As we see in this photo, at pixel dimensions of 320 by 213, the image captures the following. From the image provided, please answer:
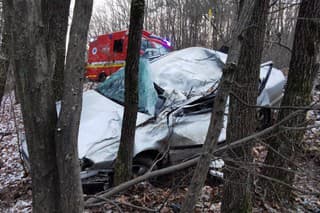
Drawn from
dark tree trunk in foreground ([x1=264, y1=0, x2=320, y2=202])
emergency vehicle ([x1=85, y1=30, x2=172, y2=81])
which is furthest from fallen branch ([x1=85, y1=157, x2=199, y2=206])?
emergency vehicle ([x1=85, y1=30, x2=172, y2=81])

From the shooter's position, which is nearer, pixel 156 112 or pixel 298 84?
pixel 298 84

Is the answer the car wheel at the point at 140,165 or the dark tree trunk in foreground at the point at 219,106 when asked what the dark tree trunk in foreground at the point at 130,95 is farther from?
the dark tree trunk in foreground at the point at 219,106

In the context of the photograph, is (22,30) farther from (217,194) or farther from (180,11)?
(180,11)

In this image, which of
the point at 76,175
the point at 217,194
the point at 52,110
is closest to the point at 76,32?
the point at 52,110

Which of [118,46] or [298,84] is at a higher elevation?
[118,46]

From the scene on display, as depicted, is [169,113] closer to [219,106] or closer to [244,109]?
[244,109]

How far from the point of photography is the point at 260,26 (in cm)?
330

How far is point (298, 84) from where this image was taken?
401 cm

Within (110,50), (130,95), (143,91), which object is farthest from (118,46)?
(130,95)

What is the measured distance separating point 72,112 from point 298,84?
3.25m

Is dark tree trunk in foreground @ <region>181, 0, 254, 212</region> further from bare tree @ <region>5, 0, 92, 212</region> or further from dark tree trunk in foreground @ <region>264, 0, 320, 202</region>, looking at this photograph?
dark tree trunk in foreground @ <region>264, 0, 320, 202</region>

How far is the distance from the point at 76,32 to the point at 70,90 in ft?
1.05

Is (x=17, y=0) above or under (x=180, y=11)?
under

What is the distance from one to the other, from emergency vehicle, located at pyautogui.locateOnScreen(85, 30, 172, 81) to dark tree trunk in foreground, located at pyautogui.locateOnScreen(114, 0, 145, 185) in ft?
28.5
